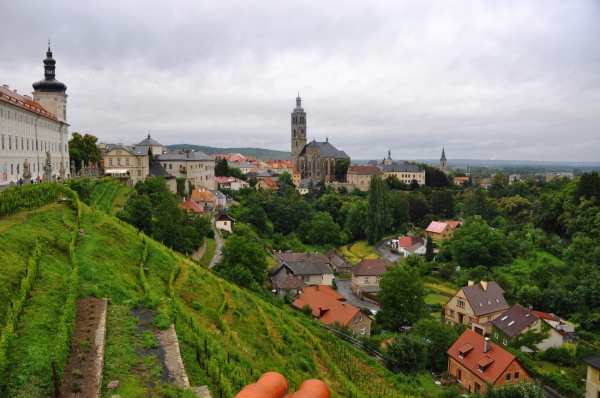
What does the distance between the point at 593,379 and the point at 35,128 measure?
39790 millimetres

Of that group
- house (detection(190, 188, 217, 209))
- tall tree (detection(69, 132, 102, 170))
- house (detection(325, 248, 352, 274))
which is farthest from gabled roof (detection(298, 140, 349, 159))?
tall tree (detection(69, 132, 102, 170))

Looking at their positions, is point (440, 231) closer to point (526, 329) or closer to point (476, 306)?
point (476, 306)

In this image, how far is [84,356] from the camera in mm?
9930

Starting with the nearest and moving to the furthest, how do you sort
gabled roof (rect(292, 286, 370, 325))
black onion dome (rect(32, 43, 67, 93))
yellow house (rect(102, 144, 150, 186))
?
gabled roof (rect(292, 286, 370, 325)) → black onion dome (rect(32, 43, 67, 93)) → yellow house (rect(102, 144, 150, 186))

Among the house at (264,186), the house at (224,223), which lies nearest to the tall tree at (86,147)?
the house at (224,223)

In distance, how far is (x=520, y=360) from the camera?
81.4 ft

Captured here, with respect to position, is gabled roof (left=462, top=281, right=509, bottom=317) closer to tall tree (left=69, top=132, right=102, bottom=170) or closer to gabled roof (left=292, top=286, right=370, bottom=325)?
gabled roof (left=292, top=286, right=370, bottom=325)

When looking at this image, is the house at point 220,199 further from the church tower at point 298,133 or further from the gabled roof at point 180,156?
the church tower at point 298,133

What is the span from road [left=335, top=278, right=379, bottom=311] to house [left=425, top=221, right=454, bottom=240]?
20313mm

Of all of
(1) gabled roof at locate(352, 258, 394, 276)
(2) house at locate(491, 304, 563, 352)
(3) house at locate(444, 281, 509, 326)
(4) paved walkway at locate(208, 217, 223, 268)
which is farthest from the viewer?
(1) gabled roof at locate(352, 258, 394, 276)

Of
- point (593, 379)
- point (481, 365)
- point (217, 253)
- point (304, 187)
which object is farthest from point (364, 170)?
point (593, 379)

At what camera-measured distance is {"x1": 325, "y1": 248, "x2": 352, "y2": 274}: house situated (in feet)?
169

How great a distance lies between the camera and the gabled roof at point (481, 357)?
917 inches

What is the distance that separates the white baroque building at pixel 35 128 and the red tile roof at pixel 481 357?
27.1 metres
